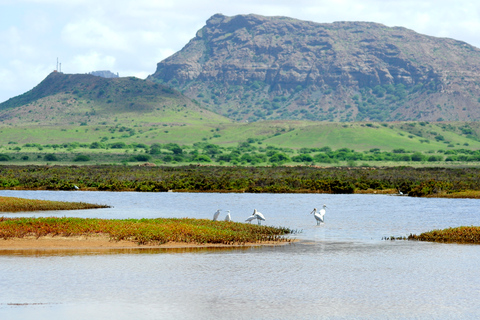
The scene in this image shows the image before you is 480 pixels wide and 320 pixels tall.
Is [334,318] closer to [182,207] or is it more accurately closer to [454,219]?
[454,219]

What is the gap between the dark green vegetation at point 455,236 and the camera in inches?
1206

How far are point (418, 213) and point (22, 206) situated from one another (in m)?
25.2

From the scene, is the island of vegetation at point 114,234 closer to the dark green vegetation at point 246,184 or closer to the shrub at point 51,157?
the dark green vegetation at point 246,184

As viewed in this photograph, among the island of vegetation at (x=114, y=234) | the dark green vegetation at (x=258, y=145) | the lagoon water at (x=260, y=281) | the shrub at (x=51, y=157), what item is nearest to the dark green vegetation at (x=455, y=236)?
the lagoon water at (x=260, y=281)

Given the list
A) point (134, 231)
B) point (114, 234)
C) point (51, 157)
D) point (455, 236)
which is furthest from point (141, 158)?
point (455, 236)

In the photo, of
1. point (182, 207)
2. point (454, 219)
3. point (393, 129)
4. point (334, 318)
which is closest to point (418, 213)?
point (454, 219)

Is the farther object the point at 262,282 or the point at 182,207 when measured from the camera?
the point at 182,207

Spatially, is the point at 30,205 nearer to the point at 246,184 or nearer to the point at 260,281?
the point at 260,281

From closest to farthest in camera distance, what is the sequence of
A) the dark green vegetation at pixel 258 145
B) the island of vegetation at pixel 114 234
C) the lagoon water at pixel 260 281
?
the lagoon water at pixel 260 281, the island of vegetation at pixel 114 234, the dark green vegetation at pixel 258 145

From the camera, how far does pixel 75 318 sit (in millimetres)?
16422

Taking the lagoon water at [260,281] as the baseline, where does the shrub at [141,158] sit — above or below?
above

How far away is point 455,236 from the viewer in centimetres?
3102

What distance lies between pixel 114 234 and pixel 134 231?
85cm

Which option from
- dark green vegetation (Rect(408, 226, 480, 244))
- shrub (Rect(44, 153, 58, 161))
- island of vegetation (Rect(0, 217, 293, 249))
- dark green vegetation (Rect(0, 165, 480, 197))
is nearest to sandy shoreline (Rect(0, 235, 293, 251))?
island of vegetation (Rect(0, 217, 293, 249))
